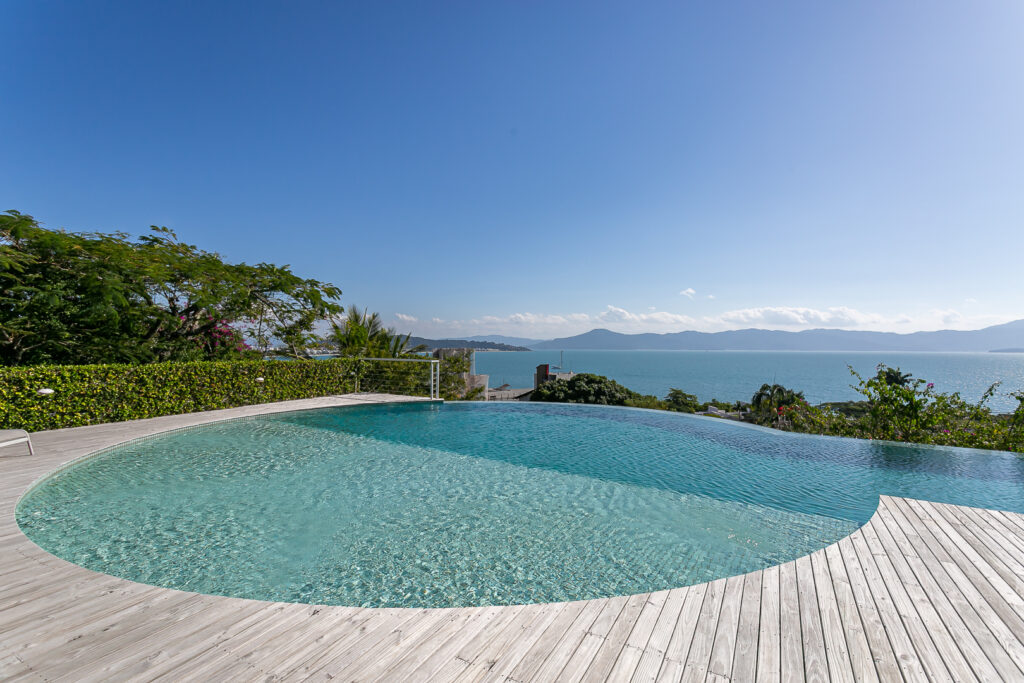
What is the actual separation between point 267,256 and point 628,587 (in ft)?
38.0

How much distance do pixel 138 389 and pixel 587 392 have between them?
9.80 metres

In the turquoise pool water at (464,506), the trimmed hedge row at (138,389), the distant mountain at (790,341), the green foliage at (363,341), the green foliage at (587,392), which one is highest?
the distant mountain at (790,341)

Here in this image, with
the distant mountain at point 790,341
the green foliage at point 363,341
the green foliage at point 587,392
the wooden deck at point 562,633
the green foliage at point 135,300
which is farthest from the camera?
the distant mountain at point 790,341

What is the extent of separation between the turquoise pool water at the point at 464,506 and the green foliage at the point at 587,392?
4545 mm

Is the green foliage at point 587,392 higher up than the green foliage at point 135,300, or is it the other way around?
the green foliage at point 135,300

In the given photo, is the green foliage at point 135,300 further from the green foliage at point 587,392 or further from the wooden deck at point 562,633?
the wooden deck at point 562,633

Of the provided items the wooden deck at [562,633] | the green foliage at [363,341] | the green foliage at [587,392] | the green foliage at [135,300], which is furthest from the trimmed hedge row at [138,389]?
the green foliage at [587,392]

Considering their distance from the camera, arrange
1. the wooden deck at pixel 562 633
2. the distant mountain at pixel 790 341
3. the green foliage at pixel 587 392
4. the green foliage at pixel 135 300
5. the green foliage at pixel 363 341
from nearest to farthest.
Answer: the wooden deck at pixel 562 633 < the green foliage at pixel 135 300 < the green foliage at pixel 587 392 < the green foliage at pixel 363 341 < the distant mountain at pixel 790 341

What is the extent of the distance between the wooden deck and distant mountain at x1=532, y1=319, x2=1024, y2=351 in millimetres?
164336

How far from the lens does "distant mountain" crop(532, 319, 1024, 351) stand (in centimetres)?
16675

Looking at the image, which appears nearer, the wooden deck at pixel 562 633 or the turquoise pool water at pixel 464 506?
the wooden deck at pixel 562 633

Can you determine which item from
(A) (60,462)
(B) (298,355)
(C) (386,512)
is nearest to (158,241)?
(B) (298,355)

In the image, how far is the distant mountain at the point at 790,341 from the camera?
166750 millimetres

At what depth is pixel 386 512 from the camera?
3.79 m
